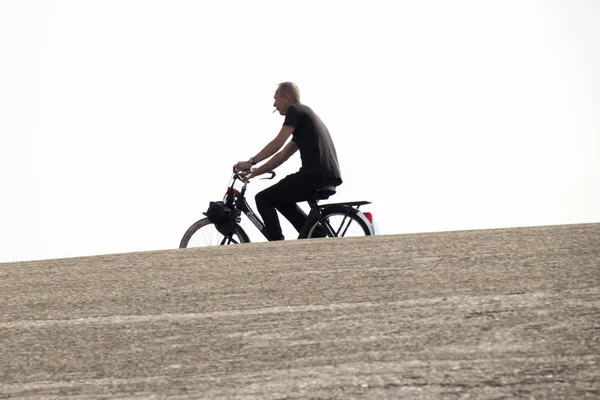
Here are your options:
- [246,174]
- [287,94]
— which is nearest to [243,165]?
[246,174]

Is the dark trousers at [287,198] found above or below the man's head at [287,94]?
below

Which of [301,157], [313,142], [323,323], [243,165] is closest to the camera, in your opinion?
[323,323]

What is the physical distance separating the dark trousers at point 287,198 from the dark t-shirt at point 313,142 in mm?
93

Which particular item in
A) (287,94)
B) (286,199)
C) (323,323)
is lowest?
(323,323)

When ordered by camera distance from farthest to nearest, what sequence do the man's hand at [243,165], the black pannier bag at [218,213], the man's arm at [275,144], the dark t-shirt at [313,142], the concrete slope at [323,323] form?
the black pannier bag at [218,213] < the man's hand at [243,165] < the man's arm at [275,144] < the dark t-shirt at [313,142] < the concrete slope at [323,323]

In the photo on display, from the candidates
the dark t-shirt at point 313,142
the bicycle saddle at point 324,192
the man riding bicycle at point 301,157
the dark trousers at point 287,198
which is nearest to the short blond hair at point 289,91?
the man riding bicycle at point 301,157

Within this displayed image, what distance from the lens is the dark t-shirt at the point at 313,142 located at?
29.6 ft

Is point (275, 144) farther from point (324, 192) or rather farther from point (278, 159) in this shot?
point (324, 192)

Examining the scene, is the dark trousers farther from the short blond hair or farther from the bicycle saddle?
the short blond hair

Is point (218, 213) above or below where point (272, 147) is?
below

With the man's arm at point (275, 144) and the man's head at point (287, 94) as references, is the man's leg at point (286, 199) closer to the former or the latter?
the man's arm at point (275, 144)

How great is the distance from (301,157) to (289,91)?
2.19 ft

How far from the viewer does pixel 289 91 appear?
9.30m

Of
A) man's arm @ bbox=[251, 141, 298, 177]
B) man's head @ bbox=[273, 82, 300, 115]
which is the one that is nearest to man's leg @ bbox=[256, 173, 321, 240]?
man's arm @ bbox=[251, 141, 298, 177]
